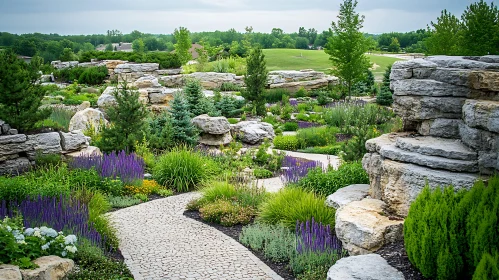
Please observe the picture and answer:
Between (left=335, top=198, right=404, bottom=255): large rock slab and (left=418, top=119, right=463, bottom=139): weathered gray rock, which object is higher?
(left=418, top=119, right=463, bottom=139): weathered gray rock

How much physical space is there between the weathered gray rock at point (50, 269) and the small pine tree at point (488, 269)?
14.7 feet

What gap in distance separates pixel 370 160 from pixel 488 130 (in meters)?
1.89

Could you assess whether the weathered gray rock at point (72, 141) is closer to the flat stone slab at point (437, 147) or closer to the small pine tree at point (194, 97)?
the small pine tree at point (194, 97)

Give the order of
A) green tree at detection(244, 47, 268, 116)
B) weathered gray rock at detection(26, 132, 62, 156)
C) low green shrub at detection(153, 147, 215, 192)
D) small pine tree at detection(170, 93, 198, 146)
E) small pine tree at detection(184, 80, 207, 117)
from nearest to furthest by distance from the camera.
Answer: low green shrub at detection(153, 147, 215, 192) → weathered gray rock at detection(26, 132, 62, 156) → small pine tree at detection(170, 93, 198, 146) → small pine tree at detection(184, 80, 207, 117) → green tree at detection(244, 47, 268, 116)

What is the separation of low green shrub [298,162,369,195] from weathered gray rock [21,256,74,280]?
4.39 meters

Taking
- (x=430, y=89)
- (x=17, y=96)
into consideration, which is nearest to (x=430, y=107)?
(x=430, y=89)

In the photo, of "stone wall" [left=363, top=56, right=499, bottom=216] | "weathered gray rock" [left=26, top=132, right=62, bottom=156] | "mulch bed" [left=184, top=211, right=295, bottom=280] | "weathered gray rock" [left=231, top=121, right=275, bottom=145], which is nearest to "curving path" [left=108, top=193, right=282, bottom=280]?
"mulch bed" [left=184, top=211, right=295, bottom=280]

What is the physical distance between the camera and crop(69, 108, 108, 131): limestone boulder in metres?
15.8

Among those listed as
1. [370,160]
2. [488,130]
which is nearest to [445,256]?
[488,130]

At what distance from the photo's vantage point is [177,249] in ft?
24.6

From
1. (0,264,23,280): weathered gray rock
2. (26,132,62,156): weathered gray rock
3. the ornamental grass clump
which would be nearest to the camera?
(0,264,23,280): weathered gray rock

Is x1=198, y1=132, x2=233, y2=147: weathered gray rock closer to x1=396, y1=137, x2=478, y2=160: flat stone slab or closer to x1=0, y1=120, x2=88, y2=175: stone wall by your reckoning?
x1=0, y1=120, x2=88, y2=175: stone wall

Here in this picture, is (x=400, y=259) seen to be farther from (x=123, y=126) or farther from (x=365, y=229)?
(x=123, y=126)

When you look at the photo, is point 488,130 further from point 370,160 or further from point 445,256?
point 445,256
